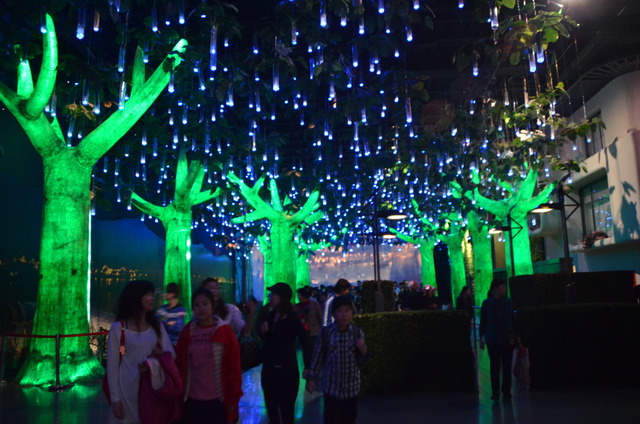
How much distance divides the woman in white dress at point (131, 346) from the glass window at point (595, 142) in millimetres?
22585

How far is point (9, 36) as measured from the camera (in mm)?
7516

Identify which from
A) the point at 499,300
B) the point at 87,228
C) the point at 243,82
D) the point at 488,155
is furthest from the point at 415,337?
the point at 488,155

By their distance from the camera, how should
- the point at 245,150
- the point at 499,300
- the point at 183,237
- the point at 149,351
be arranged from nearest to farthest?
the point at 149,351
the point at 499,300
the point at 245,150
the point at 183,237

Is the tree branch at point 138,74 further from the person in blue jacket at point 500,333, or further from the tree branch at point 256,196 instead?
the tree branch at point 256,196

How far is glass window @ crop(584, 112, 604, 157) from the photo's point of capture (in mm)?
23322

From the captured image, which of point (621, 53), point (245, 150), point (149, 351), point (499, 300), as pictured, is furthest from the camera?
point (621, 53)

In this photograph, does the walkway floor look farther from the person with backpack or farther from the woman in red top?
the woman in red top

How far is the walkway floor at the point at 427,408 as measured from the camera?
678 centimetres

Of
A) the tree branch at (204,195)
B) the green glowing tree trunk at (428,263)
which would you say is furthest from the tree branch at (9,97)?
the green glowing tree trunk at (428,263)

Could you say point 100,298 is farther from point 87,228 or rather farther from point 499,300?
point 499,300

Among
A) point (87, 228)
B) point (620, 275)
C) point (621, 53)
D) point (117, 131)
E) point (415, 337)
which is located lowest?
point (415, 337)

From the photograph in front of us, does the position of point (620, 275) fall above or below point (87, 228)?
below

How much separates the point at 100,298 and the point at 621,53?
19757mm

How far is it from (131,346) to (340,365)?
1.79 metres
